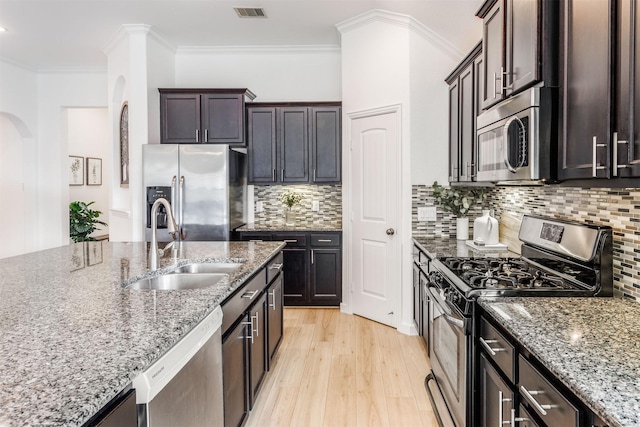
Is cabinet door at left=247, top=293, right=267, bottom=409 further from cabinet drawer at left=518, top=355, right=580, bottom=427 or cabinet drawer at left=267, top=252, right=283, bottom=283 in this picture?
cabinet drawer at left=518, top=355, right=580, bottom=427

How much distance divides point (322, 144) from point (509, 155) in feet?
10.2

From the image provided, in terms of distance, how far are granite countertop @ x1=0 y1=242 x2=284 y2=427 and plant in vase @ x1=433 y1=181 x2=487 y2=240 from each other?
211 centimetres

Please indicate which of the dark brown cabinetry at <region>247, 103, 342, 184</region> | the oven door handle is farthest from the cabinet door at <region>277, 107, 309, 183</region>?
the oven door handle

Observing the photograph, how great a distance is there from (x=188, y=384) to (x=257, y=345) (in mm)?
1122

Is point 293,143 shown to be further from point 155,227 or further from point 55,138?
point 55,138

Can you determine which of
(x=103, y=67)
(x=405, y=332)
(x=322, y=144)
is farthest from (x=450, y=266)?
(x=103, y=67)

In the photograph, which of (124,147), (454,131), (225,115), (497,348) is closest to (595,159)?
(497,348)

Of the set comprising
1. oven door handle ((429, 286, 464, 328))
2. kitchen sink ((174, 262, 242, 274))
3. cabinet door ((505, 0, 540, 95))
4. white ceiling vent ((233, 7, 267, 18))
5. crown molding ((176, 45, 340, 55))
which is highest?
crown molding ((176, 45, 340, 55))

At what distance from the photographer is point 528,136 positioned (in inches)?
73.2

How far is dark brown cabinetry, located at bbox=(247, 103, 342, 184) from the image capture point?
4.95 metres

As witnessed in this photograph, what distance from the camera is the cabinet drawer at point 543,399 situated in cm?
113

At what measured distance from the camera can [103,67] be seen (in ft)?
20.0

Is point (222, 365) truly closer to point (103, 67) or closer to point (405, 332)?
point (405, 332)

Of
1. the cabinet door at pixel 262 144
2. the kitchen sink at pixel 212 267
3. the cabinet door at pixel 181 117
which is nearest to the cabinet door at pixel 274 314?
the kitchen sink at pixel 212 267
